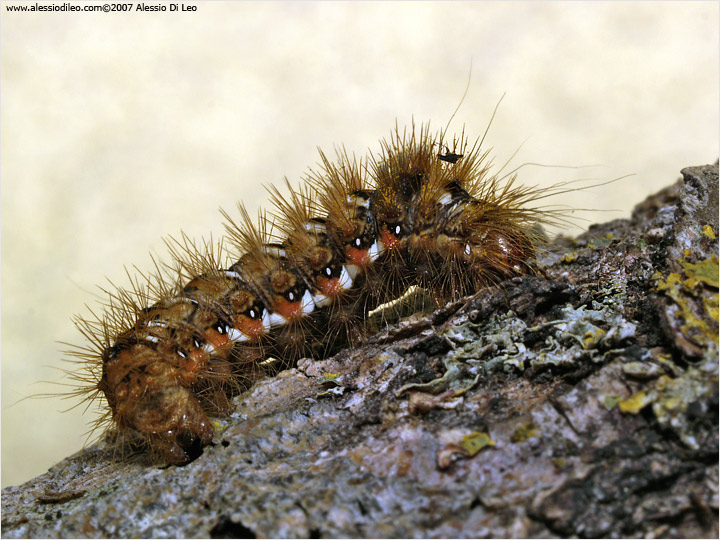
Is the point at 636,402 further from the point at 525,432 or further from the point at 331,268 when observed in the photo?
the point at 331,268

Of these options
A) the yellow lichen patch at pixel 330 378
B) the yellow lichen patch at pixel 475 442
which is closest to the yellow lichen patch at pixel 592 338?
the yellow lichen patch at pixel 475 442

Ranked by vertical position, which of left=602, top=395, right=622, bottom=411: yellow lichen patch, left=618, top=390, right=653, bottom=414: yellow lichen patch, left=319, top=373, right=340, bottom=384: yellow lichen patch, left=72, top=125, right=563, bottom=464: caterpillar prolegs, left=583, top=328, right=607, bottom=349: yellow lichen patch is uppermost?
left=72, top=125, right=563, bottom=464: caterpillar prolegs

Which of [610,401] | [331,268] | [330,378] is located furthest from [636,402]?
[331,268]

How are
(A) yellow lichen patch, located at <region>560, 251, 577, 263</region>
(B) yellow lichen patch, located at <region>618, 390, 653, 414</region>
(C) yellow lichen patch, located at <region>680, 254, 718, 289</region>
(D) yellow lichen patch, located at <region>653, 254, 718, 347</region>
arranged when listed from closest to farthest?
(B) yellow lichen patch, located at <region>618, 390, 653, 414</region> → (D) yellow lichen patch, located at <region>653, 254, 718, 347</region> → (C) yellow lichen patch, located at <region>680, 254, 718, 289</region> → (A) yellow lichen patch, located at <region>560, 251, 577, 263</region>

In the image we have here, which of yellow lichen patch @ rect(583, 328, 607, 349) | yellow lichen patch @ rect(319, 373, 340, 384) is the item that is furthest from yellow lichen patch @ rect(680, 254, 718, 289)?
yellow lichen patch @ rect(319, 373, 340, 384)

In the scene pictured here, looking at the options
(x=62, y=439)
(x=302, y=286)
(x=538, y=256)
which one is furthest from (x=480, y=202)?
(x=62, y=439)

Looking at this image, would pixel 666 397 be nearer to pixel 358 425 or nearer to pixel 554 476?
pixel 554 476

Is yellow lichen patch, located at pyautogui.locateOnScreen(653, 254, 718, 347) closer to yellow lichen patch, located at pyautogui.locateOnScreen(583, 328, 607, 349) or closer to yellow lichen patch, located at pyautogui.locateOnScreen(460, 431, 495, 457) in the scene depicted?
yellow lichen patch, located at pyautogui.locateOnScreen(583, 328, 607, 349)
